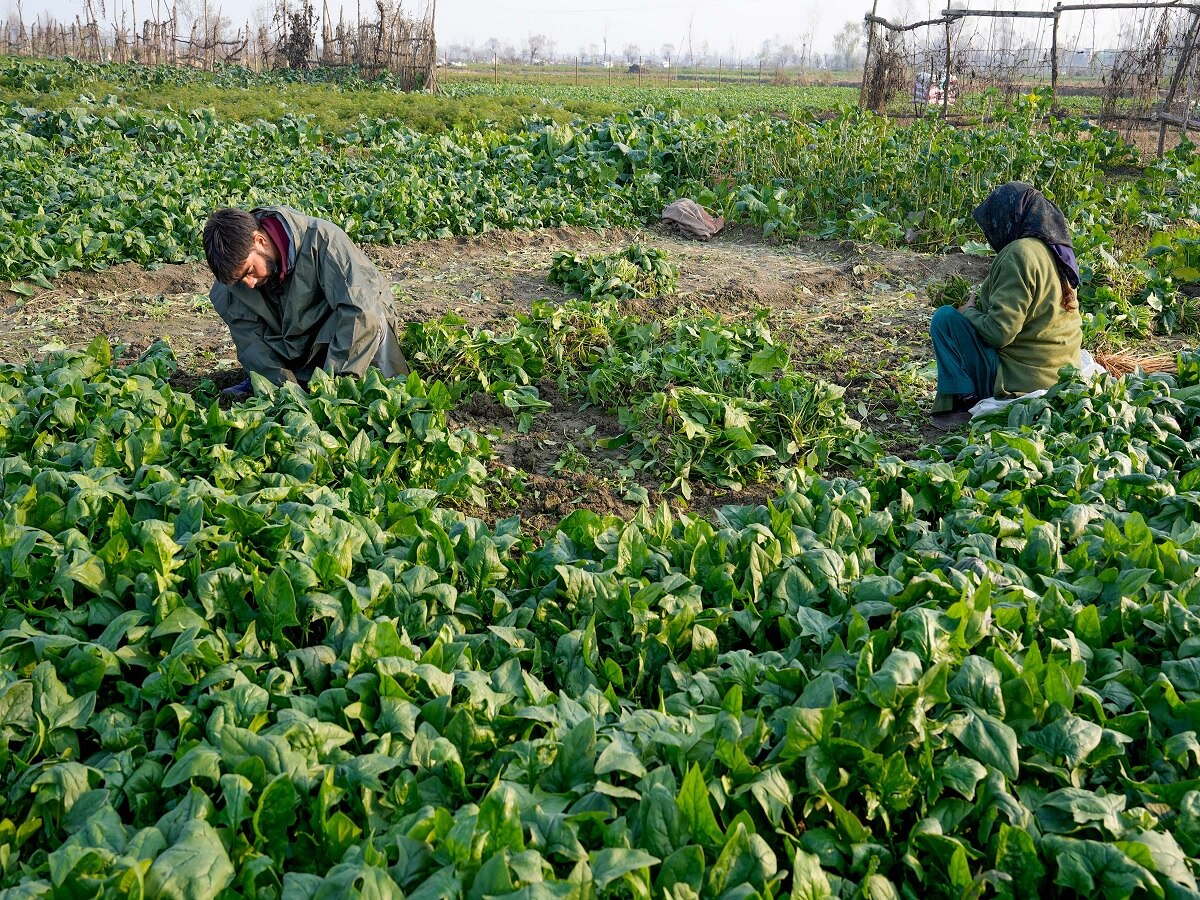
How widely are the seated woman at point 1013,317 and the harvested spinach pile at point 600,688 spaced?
1142mm

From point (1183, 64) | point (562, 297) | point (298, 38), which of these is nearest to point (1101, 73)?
point (1183, 64)

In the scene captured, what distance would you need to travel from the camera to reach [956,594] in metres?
2.98

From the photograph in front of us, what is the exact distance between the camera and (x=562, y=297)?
7.71 metres

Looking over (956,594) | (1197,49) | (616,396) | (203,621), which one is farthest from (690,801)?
(1197,49)

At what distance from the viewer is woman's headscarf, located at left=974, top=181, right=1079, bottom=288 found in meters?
4.87

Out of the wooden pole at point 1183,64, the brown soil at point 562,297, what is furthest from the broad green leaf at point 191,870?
the wooden pole at point 1183,64

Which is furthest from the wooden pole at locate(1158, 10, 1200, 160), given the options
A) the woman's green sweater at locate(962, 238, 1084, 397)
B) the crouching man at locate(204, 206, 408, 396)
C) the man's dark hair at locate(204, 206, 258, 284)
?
the man's dark hair at locate(204, 206, 258, 284)

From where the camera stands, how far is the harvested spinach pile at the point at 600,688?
2072 millimetres

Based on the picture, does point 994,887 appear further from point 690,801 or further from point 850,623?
point 850,623

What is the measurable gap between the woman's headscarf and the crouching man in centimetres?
328

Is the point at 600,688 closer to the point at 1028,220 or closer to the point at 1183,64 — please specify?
the point at 1028,220

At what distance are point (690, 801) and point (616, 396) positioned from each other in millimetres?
3811

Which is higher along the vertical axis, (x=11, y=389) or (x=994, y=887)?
(x=11, y=389)

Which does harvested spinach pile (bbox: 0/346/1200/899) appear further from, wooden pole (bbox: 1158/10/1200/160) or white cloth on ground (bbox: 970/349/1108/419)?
wooden pole (bbox: 1158/10/1200/160)
